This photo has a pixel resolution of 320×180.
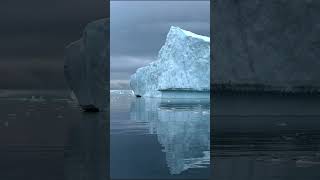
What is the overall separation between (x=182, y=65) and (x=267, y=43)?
2446 cm

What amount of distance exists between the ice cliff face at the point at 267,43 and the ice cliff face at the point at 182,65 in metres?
19.1

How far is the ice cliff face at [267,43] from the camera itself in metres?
26.0

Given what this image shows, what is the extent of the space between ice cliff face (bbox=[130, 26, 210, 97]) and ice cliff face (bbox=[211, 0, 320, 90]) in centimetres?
1909

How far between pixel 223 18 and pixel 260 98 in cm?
510

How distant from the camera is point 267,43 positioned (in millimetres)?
26812

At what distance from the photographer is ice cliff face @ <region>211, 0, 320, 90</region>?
85.4 ft
